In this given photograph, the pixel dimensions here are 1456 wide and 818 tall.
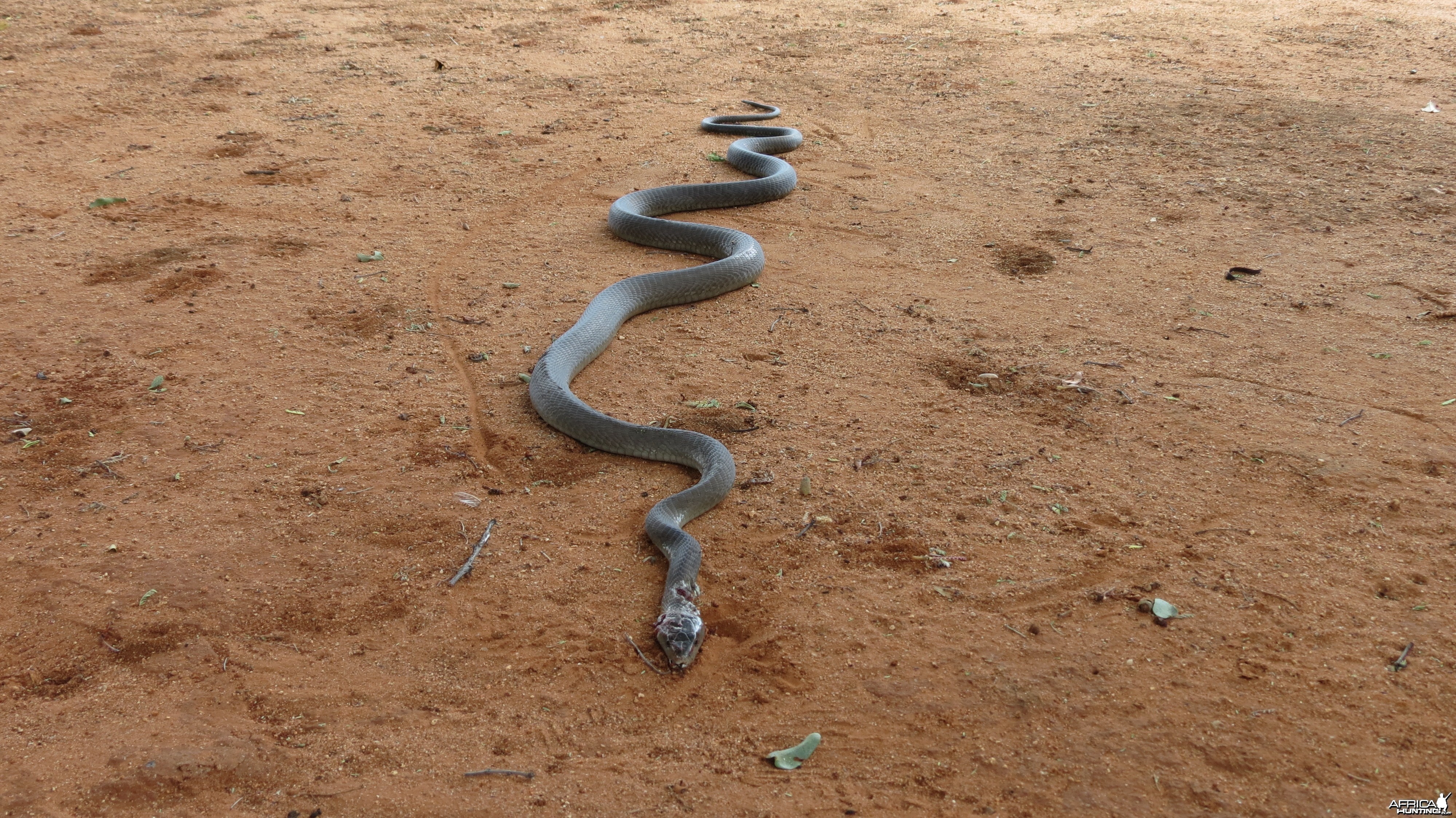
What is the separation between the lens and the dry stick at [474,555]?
12.8ft

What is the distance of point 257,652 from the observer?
3494 mm

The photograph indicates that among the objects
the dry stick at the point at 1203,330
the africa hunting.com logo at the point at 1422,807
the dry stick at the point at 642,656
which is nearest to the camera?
the africa hunting.com logo at the point at 1422,807

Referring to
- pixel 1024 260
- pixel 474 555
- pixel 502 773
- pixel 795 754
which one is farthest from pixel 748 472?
pixel 1024 260

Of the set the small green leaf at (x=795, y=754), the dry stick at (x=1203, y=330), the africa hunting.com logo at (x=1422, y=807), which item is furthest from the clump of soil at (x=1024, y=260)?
the small green leaf at (x=795, y=754)

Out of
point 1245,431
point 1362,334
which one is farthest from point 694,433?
point 1362,334

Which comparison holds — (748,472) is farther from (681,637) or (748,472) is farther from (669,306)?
(669,306)

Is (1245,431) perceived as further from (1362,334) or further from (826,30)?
(826,30)

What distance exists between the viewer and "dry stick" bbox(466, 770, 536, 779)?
3.03 metres

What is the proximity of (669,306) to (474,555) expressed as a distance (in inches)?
117

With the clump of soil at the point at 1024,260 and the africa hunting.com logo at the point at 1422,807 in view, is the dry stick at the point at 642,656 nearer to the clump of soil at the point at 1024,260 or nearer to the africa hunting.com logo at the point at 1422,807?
the africa hunting.com logo at the point at 1422,807

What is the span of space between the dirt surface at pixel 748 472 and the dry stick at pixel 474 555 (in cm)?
4

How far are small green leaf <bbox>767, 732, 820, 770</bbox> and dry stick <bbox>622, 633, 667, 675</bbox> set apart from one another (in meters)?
0.57

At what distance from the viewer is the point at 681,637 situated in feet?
11.5

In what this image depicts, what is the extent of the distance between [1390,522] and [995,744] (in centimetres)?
244
